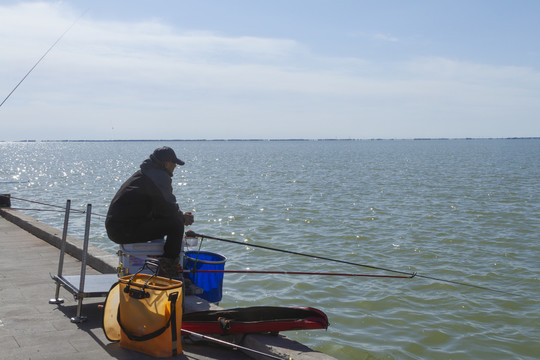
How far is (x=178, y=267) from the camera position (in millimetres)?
5305

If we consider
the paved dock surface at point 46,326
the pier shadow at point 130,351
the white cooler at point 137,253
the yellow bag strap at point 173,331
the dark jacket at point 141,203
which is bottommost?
the paved dock surface at point 46,326

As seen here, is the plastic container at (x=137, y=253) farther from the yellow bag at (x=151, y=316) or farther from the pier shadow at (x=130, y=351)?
the yellow bag at (x=151, y=316)

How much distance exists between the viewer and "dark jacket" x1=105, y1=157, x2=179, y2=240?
5.07m

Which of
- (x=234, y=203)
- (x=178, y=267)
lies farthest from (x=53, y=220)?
(x=178, y=267)

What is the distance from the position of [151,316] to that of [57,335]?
3.56 ft

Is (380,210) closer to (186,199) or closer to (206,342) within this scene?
(186,199)

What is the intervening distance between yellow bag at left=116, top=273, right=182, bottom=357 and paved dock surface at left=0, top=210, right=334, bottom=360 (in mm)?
121

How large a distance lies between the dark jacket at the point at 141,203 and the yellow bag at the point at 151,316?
32.1 inches

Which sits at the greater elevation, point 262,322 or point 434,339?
point 262,322

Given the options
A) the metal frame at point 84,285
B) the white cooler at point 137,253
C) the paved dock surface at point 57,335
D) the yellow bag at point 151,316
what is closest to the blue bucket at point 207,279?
the white cooler at point 137,253

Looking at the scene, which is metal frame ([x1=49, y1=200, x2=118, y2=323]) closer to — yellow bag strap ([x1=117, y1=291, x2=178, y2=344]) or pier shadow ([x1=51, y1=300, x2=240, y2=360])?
pier shadow ([x1=51, y1=300, x2=240, y2=360])

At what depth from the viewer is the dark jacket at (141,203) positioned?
5.07 meters

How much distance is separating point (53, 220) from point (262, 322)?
13.5 metres

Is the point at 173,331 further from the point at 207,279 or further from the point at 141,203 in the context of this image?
the point at 207,279
